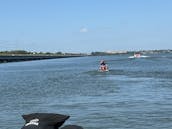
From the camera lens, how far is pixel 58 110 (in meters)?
25.1

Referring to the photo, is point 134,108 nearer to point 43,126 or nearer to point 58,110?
point 58,110

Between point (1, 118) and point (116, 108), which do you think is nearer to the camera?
point (1, 118)

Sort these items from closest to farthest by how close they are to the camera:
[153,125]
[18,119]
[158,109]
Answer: [153,125] → [18,119] → [158,109]

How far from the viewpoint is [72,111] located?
23.8m

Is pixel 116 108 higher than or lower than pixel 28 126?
lower

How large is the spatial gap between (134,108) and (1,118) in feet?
19.9

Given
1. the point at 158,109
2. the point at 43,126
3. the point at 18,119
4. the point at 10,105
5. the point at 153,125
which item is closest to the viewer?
the point at 43,126

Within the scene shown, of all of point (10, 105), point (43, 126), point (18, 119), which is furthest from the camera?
point (10, 105)

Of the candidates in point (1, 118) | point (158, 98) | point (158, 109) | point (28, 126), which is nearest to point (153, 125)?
point (158, 109)

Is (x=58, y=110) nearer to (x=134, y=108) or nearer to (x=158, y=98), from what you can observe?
(x=134, y=108)

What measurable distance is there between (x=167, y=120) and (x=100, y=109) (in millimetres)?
5018

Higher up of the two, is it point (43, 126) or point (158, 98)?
point (43, 126)

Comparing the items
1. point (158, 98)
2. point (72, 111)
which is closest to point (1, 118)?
point (72, 111)

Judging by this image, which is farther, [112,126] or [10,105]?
[10,105]
